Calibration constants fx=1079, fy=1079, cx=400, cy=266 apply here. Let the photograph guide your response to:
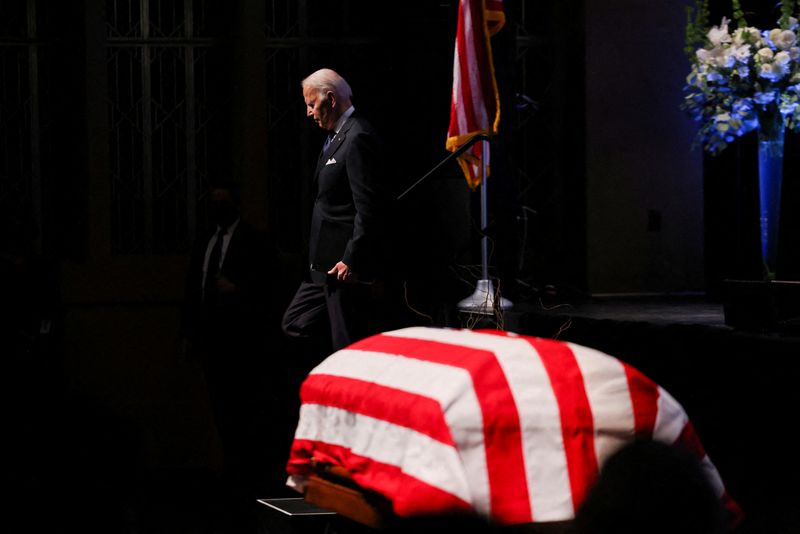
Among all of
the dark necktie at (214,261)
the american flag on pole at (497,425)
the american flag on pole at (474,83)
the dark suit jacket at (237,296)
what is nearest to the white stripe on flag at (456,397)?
the american flag on pole at (497,425)

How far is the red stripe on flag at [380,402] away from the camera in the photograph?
2.26 meters

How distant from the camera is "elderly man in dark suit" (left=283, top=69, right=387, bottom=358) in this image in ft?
13.5

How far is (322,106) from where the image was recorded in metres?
4.32

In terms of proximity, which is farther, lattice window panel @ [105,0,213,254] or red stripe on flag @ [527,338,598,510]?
lattice window panel @ [105,0,213,254]

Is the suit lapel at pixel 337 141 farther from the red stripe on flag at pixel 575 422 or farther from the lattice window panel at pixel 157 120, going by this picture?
the lattice window panel at pixel 157 120

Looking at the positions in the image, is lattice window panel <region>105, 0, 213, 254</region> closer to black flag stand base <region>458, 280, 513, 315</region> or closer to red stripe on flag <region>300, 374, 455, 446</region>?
black flag stand base <region>458, 280, 513, 315</region>

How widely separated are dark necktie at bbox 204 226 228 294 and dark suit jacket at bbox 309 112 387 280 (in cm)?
125

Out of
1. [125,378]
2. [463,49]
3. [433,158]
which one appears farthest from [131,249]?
[463,49]

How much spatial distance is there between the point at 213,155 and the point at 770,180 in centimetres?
321

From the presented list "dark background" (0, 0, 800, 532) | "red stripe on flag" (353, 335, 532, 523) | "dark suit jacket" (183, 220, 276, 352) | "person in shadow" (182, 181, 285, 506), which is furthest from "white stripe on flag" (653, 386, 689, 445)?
"dark background" (0, 0, 800, 532)

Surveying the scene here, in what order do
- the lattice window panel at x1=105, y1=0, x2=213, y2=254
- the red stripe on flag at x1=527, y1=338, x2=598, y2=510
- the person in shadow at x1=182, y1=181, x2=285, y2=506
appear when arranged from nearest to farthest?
the red stripe on flag at x1=527, y1=338, x2=598, y2=510, the person in shadow at x1=182, y1=181, x2=285, y2=506, the lattice window panel at x1=105, y1=0, x2=213, y2=254

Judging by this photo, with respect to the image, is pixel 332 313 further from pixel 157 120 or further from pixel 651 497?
pixel 157 120

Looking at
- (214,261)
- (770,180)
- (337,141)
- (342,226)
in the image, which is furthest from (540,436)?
(214,261)

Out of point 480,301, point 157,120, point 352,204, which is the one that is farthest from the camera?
point 157,120
